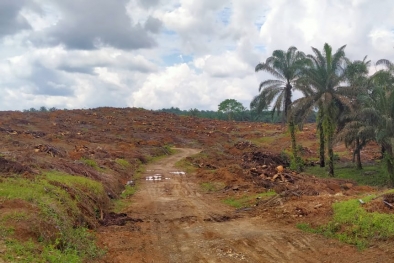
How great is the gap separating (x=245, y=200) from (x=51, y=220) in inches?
329

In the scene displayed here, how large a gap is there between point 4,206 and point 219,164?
21641mm

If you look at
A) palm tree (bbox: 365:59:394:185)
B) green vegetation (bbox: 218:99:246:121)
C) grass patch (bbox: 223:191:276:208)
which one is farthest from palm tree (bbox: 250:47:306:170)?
green vegetation (bbox: 218:99:246:121)

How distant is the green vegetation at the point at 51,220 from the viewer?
730 centimetres

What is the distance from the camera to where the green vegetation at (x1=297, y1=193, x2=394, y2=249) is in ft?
29.4

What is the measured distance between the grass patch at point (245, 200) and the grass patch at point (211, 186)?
8.87ft

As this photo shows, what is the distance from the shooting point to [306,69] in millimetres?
26469

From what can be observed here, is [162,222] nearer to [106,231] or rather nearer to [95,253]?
[106,231]

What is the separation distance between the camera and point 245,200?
1522cm

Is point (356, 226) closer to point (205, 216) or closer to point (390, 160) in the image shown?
point (205, 216)

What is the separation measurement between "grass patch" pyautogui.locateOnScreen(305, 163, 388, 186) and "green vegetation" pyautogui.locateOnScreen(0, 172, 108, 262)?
18.3m

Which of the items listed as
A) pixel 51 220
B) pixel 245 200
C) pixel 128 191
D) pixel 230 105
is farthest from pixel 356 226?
pixel 230 105

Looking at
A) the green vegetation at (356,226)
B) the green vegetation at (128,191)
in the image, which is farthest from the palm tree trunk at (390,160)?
the green vegetation at (128,191)

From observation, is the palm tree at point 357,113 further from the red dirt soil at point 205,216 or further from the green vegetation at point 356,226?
the green vegetation at point 356,226

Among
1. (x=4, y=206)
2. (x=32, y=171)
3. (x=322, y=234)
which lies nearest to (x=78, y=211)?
(x=4, y=206)
